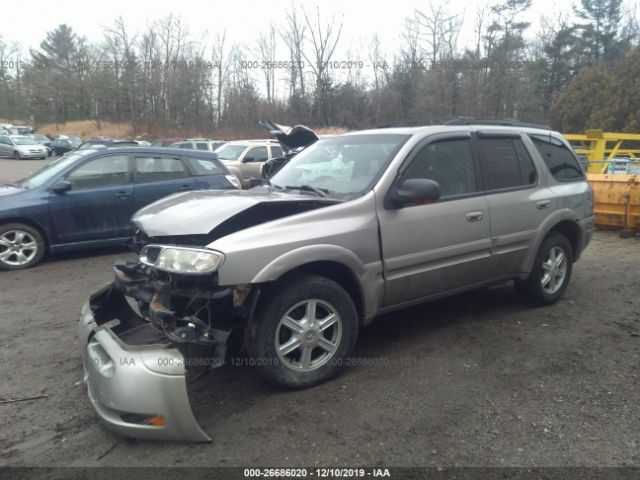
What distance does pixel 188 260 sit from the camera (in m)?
2.94

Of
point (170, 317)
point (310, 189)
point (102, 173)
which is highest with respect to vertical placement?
point (102, 173)

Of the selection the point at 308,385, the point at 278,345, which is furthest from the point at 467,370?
the point at 278,345

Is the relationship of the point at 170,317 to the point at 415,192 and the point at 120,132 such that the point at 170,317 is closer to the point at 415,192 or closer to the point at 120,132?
the point at 415,192

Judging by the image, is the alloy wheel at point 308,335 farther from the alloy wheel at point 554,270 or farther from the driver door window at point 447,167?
the alloy wheel at point 554,270

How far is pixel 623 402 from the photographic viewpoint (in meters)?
3.23

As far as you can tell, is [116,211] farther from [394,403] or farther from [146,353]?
[394,403]

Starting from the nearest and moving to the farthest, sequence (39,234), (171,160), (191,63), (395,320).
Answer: (395,320) < (39,234) < (171,160) < (191,63)

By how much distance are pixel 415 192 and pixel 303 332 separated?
50.5 inches

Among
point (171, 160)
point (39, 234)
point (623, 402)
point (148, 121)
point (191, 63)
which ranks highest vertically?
point (191, 63)

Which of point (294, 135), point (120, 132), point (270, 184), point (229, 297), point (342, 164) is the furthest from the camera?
point (120, 132)

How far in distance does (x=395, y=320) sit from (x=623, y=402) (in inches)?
78.2

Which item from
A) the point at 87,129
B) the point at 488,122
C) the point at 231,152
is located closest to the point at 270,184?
the point at 488,122

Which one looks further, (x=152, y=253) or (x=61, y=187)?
(x=61, y=187)

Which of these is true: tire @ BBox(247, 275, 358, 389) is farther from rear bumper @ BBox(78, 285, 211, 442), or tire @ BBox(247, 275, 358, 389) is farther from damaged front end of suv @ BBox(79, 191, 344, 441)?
rear bumper @ BBox(78, 285, 211, 442)
